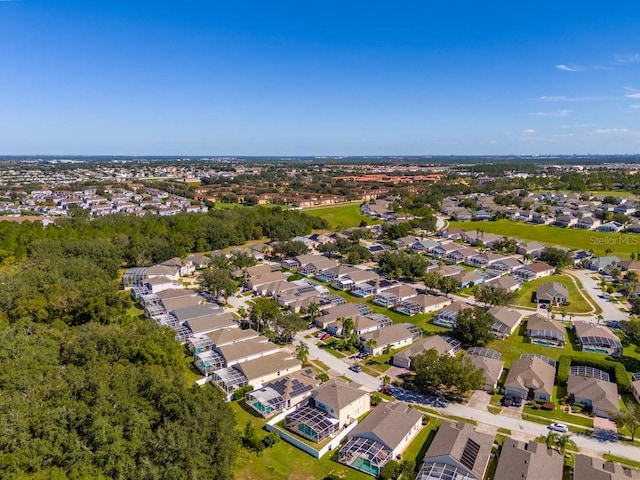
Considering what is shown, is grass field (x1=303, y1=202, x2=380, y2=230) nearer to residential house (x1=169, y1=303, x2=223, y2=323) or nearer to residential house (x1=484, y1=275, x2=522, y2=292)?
residential house (x1=484, y1=275, x2=522, y2=292)

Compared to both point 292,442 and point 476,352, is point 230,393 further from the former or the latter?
point 476,352

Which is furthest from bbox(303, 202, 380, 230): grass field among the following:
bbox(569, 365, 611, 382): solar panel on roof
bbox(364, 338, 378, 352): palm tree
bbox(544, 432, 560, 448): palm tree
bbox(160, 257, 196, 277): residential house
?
bbox(544, 432, 560, 448): palm tree

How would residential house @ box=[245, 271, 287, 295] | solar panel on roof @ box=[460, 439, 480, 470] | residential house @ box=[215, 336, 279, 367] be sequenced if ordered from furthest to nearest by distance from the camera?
residential house @ box=[245, 271, 287, 295], residential house @ box=[215, 336, 279, 367], solar panel on roof @ box=[460, 439, 480, 470]

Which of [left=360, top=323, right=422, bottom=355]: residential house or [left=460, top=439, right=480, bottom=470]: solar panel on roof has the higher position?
[left=460, top=439, right=480, bottom=470]: solar panel on roof

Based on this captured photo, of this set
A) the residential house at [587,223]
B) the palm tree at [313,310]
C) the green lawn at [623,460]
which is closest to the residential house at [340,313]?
the palm tree at [313,310]

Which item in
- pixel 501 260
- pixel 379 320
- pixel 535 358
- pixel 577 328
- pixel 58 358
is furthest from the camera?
pixel 501 260

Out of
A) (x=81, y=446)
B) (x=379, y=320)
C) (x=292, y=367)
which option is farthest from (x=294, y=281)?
(x=81, y=446)

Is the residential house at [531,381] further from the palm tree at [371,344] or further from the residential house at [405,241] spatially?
the residential house at [405,241]
